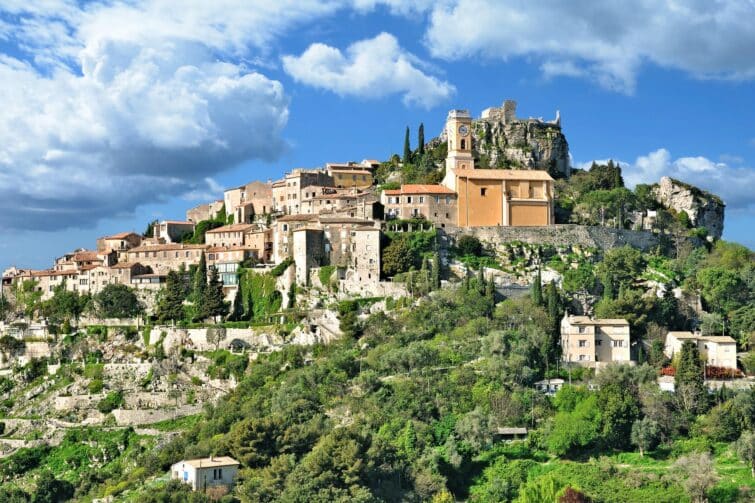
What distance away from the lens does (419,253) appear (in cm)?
7112

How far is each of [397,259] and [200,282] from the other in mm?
14082

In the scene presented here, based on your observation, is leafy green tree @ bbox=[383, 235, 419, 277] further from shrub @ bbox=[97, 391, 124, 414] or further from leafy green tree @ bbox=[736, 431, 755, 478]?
leafy green tree @ bbox=[736, 431, 755, 478]

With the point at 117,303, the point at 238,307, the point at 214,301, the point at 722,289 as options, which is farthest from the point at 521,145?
the point at 117,303

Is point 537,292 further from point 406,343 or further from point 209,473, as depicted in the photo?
point 209,473

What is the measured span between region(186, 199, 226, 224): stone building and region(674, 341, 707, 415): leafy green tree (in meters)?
45.8

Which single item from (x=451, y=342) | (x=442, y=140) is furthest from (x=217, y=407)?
(x=442, y=140)

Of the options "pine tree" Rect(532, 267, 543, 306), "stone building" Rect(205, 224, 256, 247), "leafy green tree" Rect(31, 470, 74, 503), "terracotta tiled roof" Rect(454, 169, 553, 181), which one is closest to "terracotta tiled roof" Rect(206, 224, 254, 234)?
"stone building" Rect(205, 224, 256, 247)

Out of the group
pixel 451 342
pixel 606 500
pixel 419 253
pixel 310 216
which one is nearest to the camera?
pixel 606 500

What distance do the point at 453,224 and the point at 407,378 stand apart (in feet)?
63.3

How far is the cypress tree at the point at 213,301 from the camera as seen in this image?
72.7 m

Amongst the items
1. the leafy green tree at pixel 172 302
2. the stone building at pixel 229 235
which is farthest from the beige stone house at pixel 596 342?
the stone building at pixel 229 235

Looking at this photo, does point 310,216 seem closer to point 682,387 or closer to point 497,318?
point 497,318

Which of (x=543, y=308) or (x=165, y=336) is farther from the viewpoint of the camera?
(x=165, y=336)

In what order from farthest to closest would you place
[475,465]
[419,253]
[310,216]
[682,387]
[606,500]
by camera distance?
[310,216] < [419,253] < [682,387] < [475,465] < [606,500]
